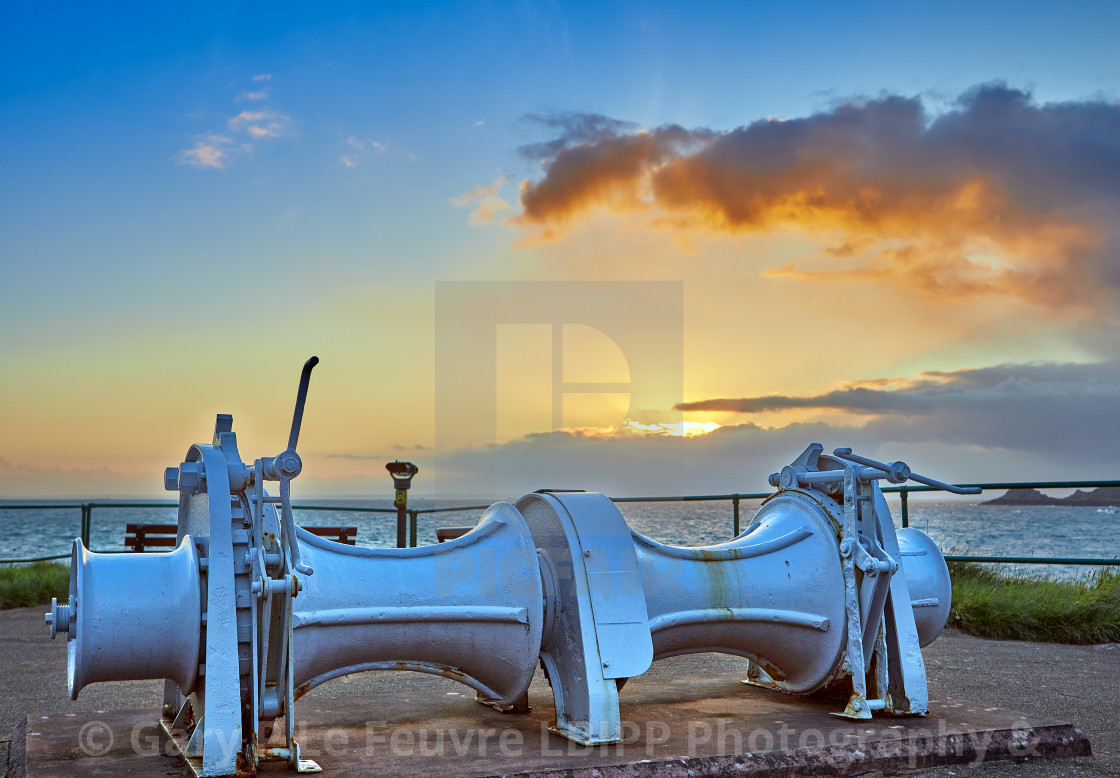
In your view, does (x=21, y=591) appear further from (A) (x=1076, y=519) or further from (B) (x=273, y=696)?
(A) (x=1076, y=519)

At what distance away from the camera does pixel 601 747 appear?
3447 millimetres

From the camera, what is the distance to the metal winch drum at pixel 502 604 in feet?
10.3

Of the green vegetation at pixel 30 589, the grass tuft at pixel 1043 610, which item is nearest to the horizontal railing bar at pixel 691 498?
the grass tuft at pixel 1043 610

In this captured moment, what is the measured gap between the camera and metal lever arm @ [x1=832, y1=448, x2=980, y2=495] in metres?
3.84

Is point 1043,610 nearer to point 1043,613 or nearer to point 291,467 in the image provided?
point 1043,613

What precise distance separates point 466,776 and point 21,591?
26.9 ft

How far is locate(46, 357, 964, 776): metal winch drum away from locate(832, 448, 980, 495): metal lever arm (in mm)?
22

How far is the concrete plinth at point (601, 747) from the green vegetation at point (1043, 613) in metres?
3.76

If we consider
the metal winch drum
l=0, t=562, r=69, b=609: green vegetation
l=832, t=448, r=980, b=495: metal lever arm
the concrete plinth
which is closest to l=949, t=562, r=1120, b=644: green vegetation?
the metal winch drum

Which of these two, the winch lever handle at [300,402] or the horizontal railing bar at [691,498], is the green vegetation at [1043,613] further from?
the winch lever handle at [300,402]

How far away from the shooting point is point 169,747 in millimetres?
3586

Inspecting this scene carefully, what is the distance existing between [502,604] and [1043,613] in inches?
223

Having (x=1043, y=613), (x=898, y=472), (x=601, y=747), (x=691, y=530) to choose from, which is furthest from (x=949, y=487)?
(x=691, y=530)

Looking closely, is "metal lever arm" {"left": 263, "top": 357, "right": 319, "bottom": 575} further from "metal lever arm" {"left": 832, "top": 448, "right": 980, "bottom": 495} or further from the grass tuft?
the grass tuft
